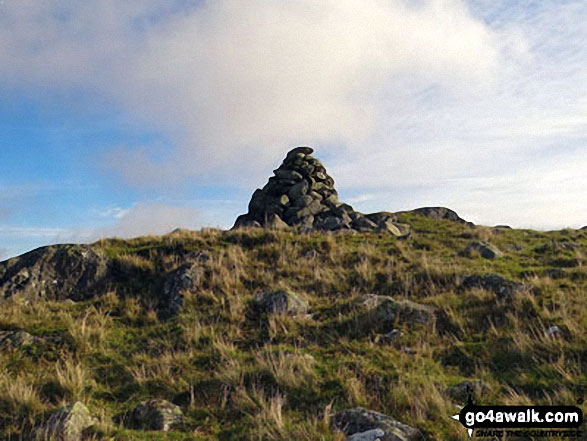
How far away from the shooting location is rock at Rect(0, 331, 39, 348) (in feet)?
31.8

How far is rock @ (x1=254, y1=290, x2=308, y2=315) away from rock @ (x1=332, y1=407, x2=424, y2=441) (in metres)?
4.92

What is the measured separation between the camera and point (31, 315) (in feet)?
39.1

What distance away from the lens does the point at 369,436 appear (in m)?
5.29

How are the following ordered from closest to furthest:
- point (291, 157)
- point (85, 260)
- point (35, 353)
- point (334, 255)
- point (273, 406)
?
point (273, 406), point (35, 353), point (85, 260), point (334, 255), point (291, 157)

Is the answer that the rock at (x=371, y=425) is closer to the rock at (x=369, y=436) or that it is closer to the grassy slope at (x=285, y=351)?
the rock at (x=369, y=436)

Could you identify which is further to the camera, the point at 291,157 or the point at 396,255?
the point at 291,157

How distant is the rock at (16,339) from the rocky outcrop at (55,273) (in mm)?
3592

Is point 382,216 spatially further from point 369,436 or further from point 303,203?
point 369,436

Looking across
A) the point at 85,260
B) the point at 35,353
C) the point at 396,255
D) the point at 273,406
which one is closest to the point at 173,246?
the point at 85,260

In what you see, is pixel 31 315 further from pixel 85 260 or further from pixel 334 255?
pixel 334 255

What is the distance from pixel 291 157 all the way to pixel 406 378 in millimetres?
28367

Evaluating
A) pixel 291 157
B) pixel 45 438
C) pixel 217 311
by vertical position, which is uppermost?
pixel 291 157

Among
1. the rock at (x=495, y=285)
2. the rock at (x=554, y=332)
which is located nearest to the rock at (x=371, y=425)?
the rock at (x=554, y=332)

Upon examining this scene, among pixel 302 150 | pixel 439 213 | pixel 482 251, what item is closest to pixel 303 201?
pixel 302 150
